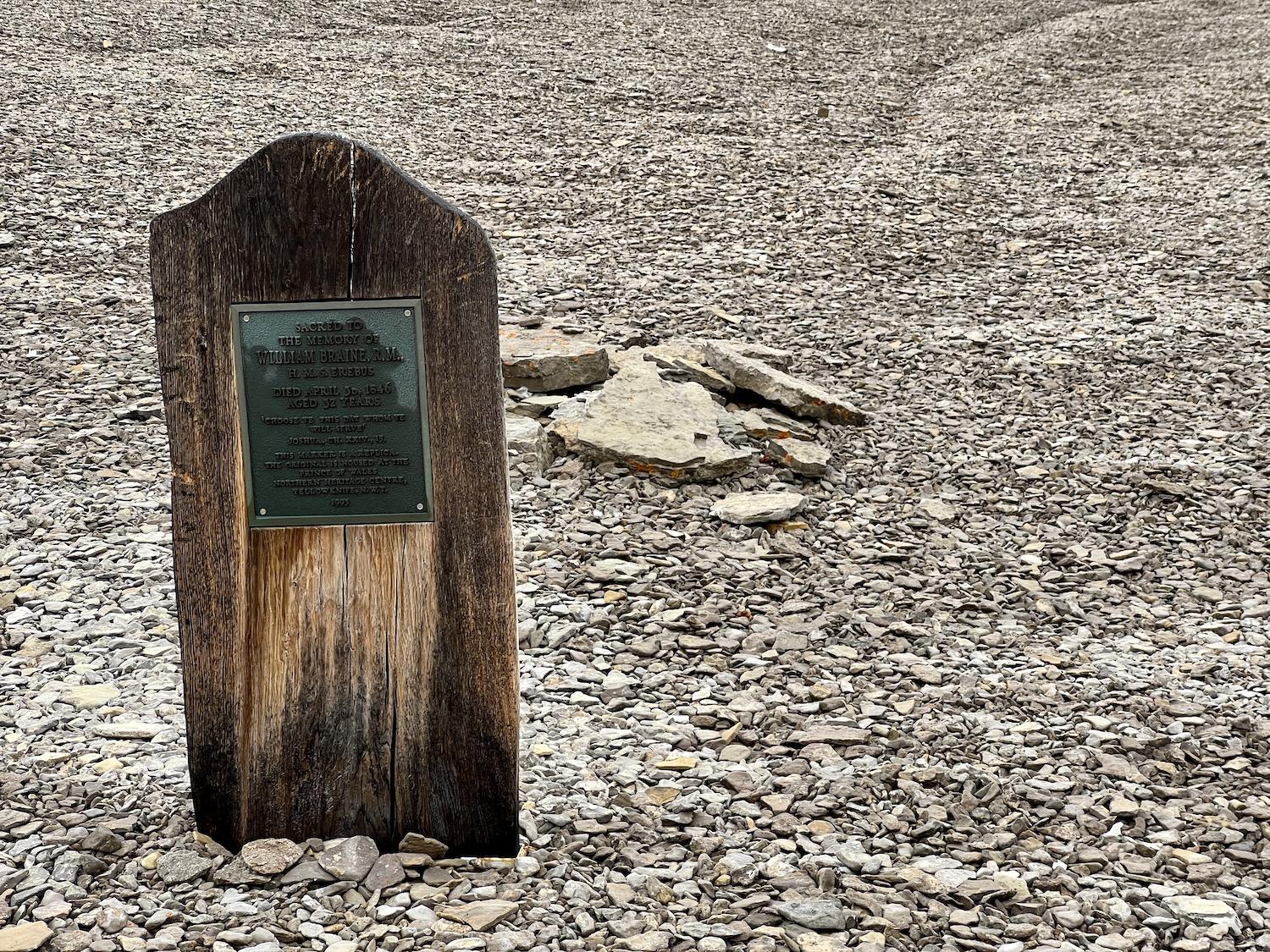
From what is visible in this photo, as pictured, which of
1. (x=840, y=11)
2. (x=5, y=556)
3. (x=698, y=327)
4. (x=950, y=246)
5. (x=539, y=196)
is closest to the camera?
(x=5, y=556)

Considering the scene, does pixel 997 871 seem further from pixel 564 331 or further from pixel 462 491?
pixel 564 331

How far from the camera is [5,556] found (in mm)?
4832

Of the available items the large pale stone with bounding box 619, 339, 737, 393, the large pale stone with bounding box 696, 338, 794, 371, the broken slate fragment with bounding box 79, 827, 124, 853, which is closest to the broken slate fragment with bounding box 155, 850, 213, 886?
the broken slate fragment with bounding box 79, 827, 124, 853

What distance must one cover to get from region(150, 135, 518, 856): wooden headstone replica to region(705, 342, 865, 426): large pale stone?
3675mm

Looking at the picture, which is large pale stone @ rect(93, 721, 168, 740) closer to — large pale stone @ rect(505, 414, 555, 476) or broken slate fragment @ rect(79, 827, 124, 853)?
broken slate fragment @ rect(79, 827, 124, 853)

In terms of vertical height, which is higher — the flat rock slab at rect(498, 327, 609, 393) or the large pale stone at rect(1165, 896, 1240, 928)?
the flat rock slab at rect(498, 327, 609, 393)

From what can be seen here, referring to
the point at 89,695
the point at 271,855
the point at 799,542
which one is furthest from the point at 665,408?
the point at 271,855

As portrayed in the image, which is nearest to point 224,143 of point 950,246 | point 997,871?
point 950,246

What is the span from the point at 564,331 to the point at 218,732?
4336 millimetres

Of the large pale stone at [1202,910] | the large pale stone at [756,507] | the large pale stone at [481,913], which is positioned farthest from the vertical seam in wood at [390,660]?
the large pale stone at [756,507]

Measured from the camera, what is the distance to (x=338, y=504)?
2.93 metres

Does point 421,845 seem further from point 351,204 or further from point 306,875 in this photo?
point 351,204

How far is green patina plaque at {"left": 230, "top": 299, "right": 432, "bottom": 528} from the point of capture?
2.84m

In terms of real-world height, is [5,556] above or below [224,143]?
below
